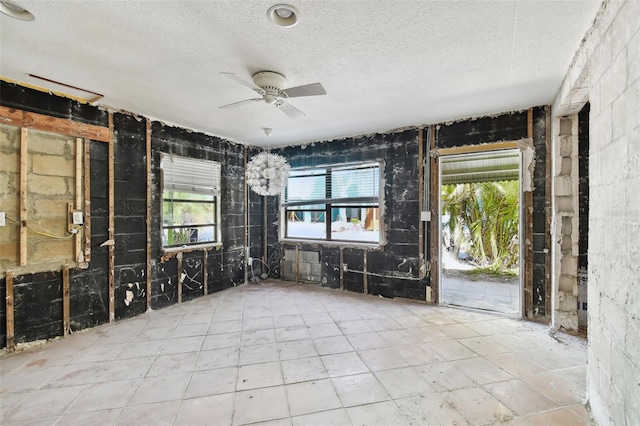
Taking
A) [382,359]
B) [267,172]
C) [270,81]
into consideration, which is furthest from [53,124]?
[382,359]

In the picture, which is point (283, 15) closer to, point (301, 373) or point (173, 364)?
point (301, 373)

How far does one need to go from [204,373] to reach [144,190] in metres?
2.59

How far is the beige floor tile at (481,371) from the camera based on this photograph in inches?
87.5

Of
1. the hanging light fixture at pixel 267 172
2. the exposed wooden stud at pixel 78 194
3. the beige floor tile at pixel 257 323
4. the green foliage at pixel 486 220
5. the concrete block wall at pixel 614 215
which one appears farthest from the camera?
the green foliage at pixel 486 220

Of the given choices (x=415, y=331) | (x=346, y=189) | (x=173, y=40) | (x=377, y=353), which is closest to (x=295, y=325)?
(x=377, y=353)

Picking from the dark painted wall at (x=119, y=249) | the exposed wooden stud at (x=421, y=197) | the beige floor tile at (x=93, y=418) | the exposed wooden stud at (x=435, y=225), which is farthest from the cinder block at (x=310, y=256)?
the beige floor tile at (x=93, y=418)

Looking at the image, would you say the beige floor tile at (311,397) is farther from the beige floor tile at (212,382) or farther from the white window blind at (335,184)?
the white window blind at (335,184)

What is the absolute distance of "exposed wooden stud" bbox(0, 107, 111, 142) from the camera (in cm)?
269

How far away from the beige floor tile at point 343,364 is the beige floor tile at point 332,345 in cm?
8

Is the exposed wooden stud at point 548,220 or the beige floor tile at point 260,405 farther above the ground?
the exposed wooden stud at point 548,220

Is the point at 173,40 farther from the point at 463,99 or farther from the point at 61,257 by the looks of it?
the point at 463,99

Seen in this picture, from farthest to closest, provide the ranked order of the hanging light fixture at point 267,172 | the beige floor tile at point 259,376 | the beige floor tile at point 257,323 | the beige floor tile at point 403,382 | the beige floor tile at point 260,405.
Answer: the hanging light fixture at point 267,172 → the beige floor tile at point 257,323 → the beige floor tile at point 259,376 → the beige floor tile at point 403,382 → the beige floor tile at point 260,405

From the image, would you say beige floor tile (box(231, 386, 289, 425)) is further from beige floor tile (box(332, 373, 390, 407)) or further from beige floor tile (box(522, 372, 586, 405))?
beige floor tile (box(522, 372, 586, 405))

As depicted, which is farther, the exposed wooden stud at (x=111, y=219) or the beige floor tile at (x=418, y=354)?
the exposed wooden stud at (x=111, y=219)
